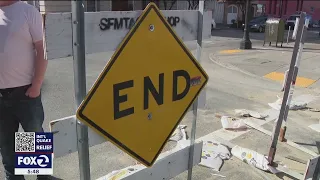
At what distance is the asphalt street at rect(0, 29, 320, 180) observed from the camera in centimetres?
377

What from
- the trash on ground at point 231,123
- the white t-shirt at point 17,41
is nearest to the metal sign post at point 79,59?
the white t-shirt at point 17,41

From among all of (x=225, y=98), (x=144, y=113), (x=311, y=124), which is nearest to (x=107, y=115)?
(x=144, y=113)

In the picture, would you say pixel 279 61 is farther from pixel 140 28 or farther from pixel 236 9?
pixel 236 9

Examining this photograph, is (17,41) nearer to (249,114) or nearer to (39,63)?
(39,63)

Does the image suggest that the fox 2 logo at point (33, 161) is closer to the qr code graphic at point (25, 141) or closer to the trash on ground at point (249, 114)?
the qr code graphic at point (25, 141)

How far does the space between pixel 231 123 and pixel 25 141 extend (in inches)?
130

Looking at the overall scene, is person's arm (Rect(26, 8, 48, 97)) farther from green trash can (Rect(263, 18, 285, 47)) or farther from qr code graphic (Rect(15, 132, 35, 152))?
green trash can (Rect(263, 18, 285, 47))

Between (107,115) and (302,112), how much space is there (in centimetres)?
494

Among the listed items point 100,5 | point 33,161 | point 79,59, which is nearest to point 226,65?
point 33,161

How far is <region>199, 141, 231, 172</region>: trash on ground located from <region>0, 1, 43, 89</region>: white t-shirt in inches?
91.0

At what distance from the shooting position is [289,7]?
133 feet

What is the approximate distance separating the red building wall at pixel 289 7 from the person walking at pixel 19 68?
4069 cm

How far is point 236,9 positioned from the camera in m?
36.2

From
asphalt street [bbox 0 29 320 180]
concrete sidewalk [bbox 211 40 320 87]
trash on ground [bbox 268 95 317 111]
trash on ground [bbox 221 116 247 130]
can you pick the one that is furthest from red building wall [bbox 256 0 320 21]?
trash on ground [bbox 221 116 247 130]
